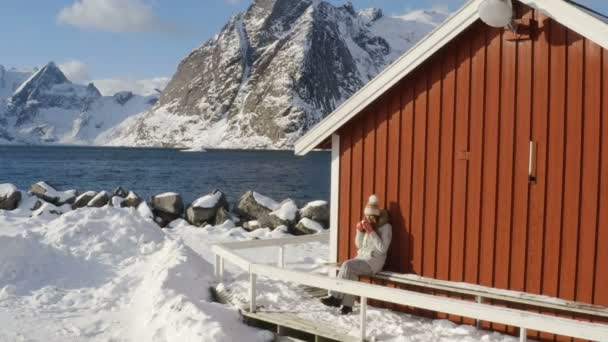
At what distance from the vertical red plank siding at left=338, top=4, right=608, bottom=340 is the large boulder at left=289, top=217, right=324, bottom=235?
939cm

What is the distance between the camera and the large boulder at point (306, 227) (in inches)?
739

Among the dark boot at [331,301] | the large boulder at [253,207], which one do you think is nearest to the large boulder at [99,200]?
the large boulder at [253,207]

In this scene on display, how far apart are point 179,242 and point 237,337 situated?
5.72 meters

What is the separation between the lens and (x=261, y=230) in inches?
745

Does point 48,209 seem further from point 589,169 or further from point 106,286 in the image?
point 589,169

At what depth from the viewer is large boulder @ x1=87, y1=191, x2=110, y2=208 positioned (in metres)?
23.2

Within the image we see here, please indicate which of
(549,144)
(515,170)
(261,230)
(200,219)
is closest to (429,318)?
(515,170)

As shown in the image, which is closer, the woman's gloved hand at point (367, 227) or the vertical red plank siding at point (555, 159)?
the vertical red plank siding at point (555, 159)

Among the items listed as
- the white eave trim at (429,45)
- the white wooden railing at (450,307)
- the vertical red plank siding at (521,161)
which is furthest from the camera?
the vertical red plank siding at (521,161)

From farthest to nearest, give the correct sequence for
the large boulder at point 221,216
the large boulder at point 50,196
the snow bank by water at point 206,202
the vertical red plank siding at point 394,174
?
the large boulder at point 50,196
the snow bank by water at point 206,202
the large boulder at point 221,216
the vertical red plank siding at point 394,174

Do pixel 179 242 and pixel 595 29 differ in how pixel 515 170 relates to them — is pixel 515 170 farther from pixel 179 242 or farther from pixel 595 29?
pixel 179 242

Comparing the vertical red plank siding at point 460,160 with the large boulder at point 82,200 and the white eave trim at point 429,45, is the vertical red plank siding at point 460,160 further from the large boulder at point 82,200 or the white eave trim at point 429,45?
the large boulder at point 82,200

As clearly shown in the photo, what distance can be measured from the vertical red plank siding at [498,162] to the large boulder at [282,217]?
988cm

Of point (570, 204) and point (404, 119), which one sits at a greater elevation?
point (404, 119)
